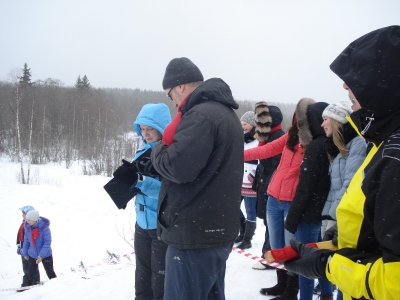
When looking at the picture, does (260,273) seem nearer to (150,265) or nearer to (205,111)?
(150,265)

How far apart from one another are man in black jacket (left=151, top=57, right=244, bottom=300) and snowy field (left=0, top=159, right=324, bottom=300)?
5.86 ft

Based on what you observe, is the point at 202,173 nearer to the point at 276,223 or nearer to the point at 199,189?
the point at 199,189

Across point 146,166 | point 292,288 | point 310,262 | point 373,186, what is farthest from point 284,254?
point 292,288

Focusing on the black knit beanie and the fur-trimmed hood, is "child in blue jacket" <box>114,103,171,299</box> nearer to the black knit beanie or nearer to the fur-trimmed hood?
the black knit beanie

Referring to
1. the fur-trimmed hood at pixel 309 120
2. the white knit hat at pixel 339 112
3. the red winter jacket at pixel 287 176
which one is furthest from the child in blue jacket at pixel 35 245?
the white knit hat at pixel 339 112

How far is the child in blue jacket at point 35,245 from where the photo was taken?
6.84 meters

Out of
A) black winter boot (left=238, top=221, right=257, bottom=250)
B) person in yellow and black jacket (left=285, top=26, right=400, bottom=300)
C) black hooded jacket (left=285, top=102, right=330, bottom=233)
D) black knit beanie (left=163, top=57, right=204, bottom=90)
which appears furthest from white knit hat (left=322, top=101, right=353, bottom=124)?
black winter boot (left=238, top=221, right=257, bottom=250)

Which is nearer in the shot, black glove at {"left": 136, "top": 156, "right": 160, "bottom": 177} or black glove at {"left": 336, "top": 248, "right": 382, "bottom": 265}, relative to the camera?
black glove at {"left": 336, "top": 248, "right": 382, "bottom": 265}

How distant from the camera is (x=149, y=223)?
Answer: 9.08ft

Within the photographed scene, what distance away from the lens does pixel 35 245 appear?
6.89m

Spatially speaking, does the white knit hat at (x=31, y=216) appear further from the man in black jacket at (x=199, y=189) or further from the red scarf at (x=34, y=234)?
the man in black jacket at (x=199, y=189)

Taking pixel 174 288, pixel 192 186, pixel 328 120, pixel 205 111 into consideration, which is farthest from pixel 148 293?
pixel 328 120

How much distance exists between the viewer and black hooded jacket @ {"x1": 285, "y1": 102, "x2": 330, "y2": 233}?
2.81m

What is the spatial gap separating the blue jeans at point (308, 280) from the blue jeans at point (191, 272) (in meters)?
1.23
